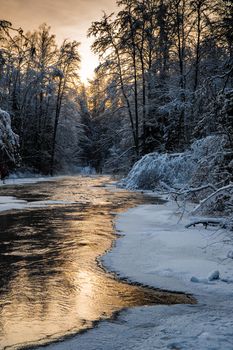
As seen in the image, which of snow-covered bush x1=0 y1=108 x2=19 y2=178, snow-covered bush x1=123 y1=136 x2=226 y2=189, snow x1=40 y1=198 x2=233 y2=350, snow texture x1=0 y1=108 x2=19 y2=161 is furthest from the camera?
snow-covered bush x1=123 y1=136 x2=226 y2=189

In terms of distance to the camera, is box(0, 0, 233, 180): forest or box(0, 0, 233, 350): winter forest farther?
box(0, 0, 233, 180): forest

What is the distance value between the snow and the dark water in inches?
10.4

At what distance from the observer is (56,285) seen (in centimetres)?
613

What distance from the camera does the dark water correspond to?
15.4 feet

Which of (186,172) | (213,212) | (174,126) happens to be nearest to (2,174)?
(213,212)

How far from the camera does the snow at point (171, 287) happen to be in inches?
165

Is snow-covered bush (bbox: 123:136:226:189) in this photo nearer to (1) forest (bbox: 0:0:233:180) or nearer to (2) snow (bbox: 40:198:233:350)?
(1) forest (bbox: 0:0:233:180)

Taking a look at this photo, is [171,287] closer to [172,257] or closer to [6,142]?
[172,257]

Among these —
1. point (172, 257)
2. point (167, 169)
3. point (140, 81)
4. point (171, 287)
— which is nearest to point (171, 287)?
point (171, 287)

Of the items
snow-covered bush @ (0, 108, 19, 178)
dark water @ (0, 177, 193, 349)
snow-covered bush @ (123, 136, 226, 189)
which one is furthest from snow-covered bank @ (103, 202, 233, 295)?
snow-covered bush @ (0, 108, 19, 178)

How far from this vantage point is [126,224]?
11156 millimetres

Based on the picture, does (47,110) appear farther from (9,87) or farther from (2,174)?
Answer: (2,174)

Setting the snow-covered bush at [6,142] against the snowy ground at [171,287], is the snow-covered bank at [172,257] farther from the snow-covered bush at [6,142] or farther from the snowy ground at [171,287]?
the snow-covered bush at [6,142]

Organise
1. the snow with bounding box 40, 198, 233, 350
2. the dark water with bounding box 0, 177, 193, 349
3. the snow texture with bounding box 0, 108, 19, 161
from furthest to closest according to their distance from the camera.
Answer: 1. the snow texture with bounding box 0, 108, 19, 161
2. the dark water with bounding box 0, 177, 193, 349
3. the snow with bounding box 40, 198, 233, 350
